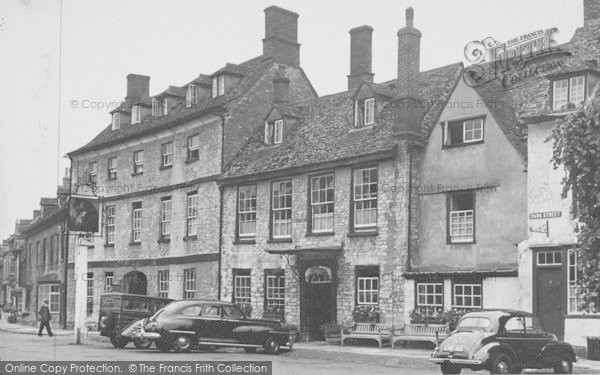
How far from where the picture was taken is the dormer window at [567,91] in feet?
71.5

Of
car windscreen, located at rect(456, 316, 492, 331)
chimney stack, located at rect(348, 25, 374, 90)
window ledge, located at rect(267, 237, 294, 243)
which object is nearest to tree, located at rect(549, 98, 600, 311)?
car windscreen, located at rect(456, 316, 492, 331)

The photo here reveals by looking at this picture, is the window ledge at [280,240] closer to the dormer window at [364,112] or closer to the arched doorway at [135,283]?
the dormer window at [364,112]

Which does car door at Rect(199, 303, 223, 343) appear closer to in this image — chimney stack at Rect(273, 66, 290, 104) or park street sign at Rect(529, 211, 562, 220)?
park street sign at Rect(529, 211, 562, 220)

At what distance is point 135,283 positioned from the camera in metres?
38.6

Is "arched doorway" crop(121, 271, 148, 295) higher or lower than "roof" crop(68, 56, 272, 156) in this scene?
lower

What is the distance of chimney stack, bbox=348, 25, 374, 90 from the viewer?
108 ft

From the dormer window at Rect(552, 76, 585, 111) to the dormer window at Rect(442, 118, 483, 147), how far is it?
113 inches

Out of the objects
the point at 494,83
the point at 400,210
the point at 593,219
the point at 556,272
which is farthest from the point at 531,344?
the point at 494,83

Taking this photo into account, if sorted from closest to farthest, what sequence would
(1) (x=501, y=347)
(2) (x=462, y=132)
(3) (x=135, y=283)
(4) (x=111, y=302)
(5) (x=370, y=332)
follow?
(1) (x=501, y=347), (2) (x=462, y=132), (5) (x=370, y=332), (4) (x=111, y=302), (3) (x=135, y=283)

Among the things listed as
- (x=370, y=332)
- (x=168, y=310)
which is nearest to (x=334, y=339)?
(x=370, y=332)

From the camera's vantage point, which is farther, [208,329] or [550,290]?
[208,329]

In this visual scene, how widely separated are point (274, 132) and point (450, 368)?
1709 cm

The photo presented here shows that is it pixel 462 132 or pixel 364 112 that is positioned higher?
pixel 364 112

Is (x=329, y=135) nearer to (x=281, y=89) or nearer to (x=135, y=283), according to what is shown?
(x=281, y=89)
